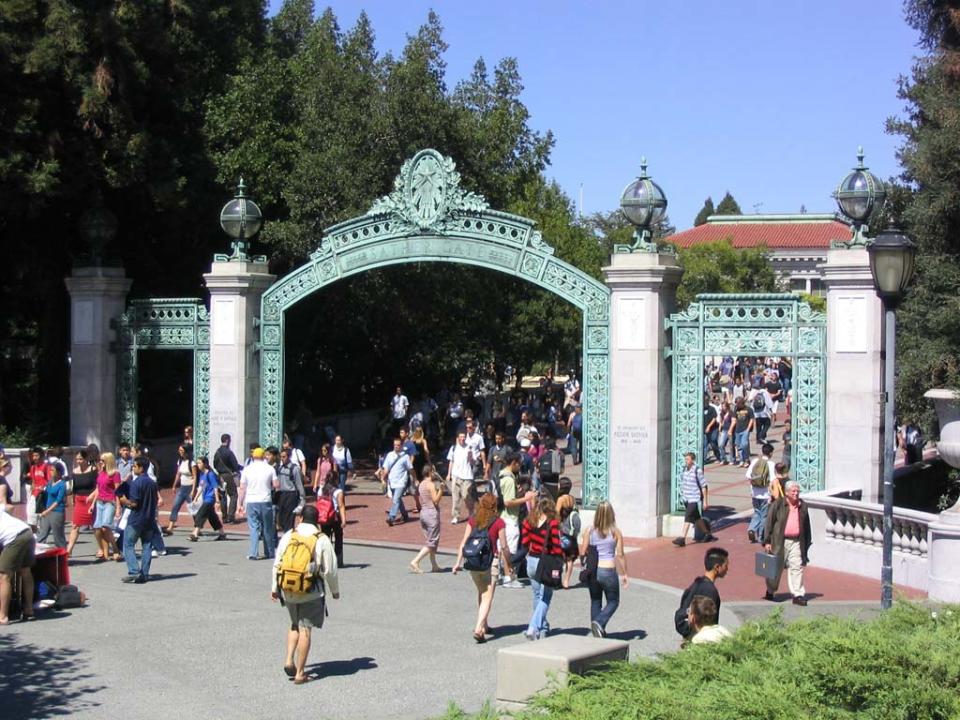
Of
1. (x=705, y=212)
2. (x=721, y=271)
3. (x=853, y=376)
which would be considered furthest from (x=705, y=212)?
(x=853, y=376)

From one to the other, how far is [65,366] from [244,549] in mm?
9783

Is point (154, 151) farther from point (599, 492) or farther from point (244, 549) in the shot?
point (599, 492)

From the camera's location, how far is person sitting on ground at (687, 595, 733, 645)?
866 centimetres

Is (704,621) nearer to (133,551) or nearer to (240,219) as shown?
(133,551)

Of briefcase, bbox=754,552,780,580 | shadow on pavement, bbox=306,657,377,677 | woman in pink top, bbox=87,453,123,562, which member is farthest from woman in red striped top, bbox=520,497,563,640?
woman in pink top, bbox=87,453,123,562

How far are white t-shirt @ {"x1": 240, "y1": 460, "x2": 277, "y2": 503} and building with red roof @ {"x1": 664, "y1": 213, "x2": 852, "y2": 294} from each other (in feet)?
197

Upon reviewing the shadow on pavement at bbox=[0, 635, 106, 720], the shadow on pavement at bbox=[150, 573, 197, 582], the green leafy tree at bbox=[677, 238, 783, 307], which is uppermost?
the green leafy tree at bbox=[677, 238, 783, 307]

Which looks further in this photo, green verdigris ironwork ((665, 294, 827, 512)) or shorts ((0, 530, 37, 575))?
green verdigris ironwork ((665, 294, 827, 512))

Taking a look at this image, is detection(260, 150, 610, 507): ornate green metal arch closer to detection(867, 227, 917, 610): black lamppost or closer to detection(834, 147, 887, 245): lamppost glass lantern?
detection(834, 147, 887, 245): lamppost glass lantern

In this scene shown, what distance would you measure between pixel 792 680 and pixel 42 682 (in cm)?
653

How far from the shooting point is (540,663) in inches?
328

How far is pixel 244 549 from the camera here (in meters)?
18.2

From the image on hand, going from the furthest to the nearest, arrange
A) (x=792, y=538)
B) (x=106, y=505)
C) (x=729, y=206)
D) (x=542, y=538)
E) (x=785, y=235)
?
1. (x=729, y=206)
2. (x=785, y=235)
3. (x=106, y=505)
4. (x=792, y=538)
5. (x=542, y=538)

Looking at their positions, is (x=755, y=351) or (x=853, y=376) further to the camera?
(x=755, y=351)
